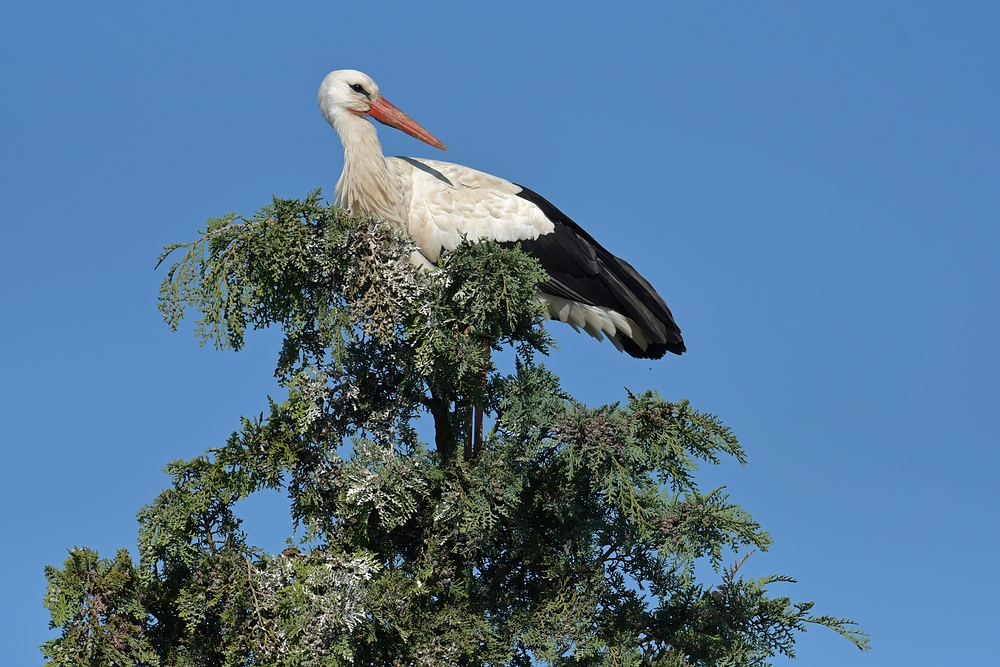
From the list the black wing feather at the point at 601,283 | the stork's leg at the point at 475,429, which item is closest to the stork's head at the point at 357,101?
the black wing feather at the point at 601,283

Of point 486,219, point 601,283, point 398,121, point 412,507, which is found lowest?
point 412,507

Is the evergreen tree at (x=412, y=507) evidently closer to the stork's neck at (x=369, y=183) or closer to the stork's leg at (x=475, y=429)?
the stork's leg at (x=475, y=429)

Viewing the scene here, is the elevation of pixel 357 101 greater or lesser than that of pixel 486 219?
greater

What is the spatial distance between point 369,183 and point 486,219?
85 centimetres

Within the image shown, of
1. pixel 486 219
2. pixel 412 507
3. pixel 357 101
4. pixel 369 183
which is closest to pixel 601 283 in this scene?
pixel 486 219

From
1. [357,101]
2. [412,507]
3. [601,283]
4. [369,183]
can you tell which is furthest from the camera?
[357,101]

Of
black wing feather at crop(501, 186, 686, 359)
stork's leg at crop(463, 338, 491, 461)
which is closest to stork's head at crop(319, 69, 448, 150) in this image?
black wing feather at crop(501, 186, 686, 359)

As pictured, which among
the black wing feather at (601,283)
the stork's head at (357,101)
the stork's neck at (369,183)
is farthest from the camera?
the stork's head at (357,101)

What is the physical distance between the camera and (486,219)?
843cm

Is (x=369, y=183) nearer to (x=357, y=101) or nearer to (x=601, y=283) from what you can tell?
(x=357, y=101)

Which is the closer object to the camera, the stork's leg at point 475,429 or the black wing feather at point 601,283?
the stork's leg at point 475,429

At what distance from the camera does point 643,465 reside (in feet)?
17.9

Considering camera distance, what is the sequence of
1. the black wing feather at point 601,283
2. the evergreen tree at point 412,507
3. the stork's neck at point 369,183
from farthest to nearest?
the black wing feather at point 601,283, the stork's neck at point 369,183, the evergreen tree at point 412,507

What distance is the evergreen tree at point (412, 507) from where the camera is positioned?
5406 mm
